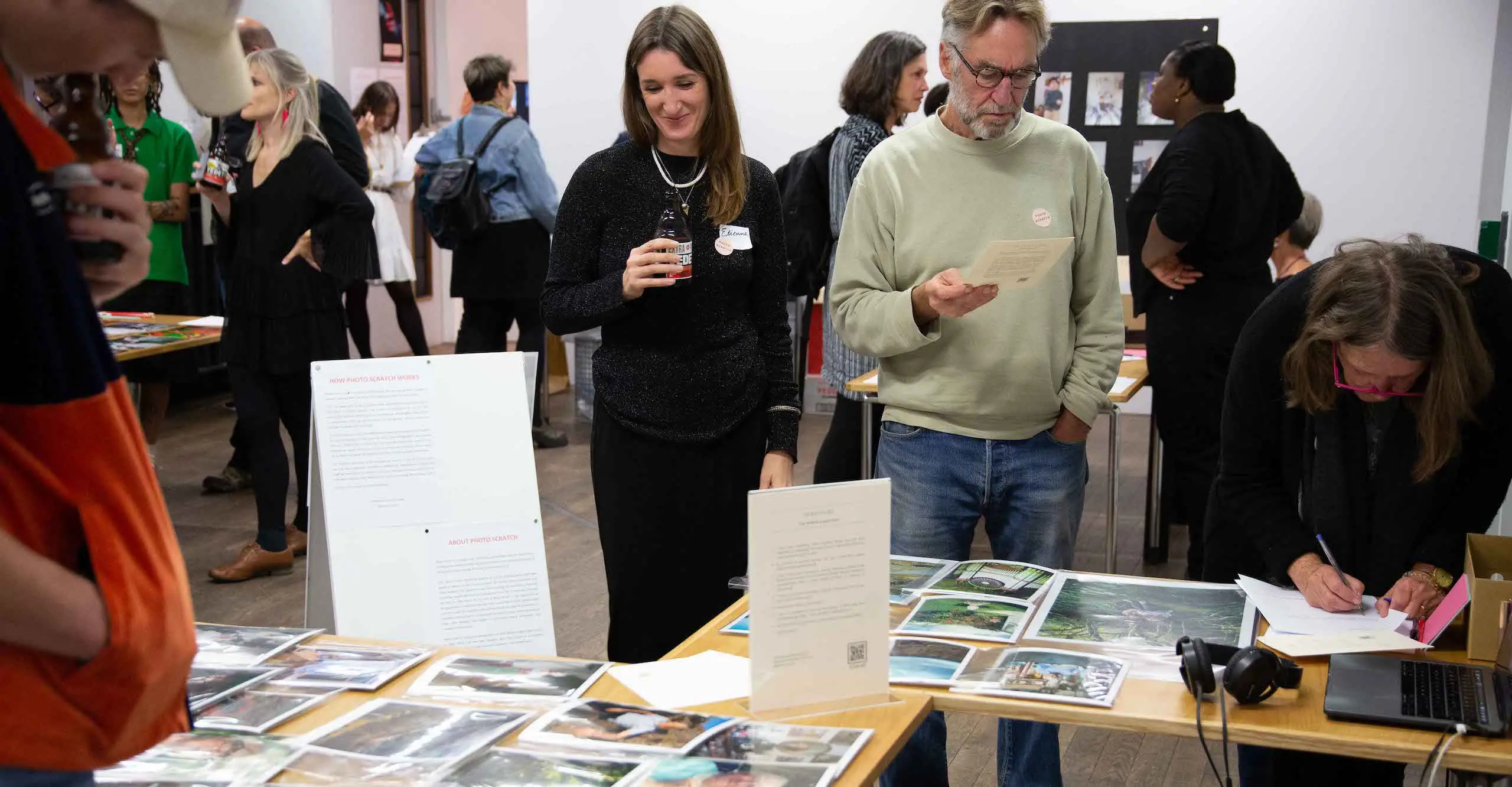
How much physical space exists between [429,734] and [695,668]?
393 mm

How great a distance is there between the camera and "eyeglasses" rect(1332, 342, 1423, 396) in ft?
6.50

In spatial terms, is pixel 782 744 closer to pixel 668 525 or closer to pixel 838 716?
pixel 838 716

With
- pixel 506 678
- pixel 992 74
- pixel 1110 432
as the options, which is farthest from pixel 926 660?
pixel 1110 432

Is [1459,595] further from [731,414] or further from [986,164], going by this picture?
[731,414]

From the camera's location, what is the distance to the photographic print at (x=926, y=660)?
1.76m

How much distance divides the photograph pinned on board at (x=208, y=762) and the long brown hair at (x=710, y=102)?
3.94 feet

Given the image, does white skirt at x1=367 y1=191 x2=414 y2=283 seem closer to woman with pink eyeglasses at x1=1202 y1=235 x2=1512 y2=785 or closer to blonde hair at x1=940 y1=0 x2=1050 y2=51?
blonde hair at x1=940 y1=0 x2=1050 y2=51

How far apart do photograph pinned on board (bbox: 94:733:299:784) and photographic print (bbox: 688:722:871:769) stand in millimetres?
480

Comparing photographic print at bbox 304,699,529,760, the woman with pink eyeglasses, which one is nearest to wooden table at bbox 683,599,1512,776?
the woman with pink eyeglasses

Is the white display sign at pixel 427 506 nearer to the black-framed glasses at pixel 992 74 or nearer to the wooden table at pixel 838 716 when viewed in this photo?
the wooden table at pixel 838 716

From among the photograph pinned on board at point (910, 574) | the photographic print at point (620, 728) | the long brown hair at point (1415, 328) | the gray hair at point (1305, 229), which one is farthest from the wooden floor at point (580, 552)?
the photographic print at point (620, 728)

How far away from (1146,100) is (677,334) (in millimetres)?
5123

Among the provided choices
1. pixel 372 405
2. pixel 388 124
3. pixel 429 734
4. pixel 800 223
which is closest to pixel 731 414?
pixel 372 405

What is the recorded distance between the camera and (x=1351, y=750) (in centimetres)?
159
